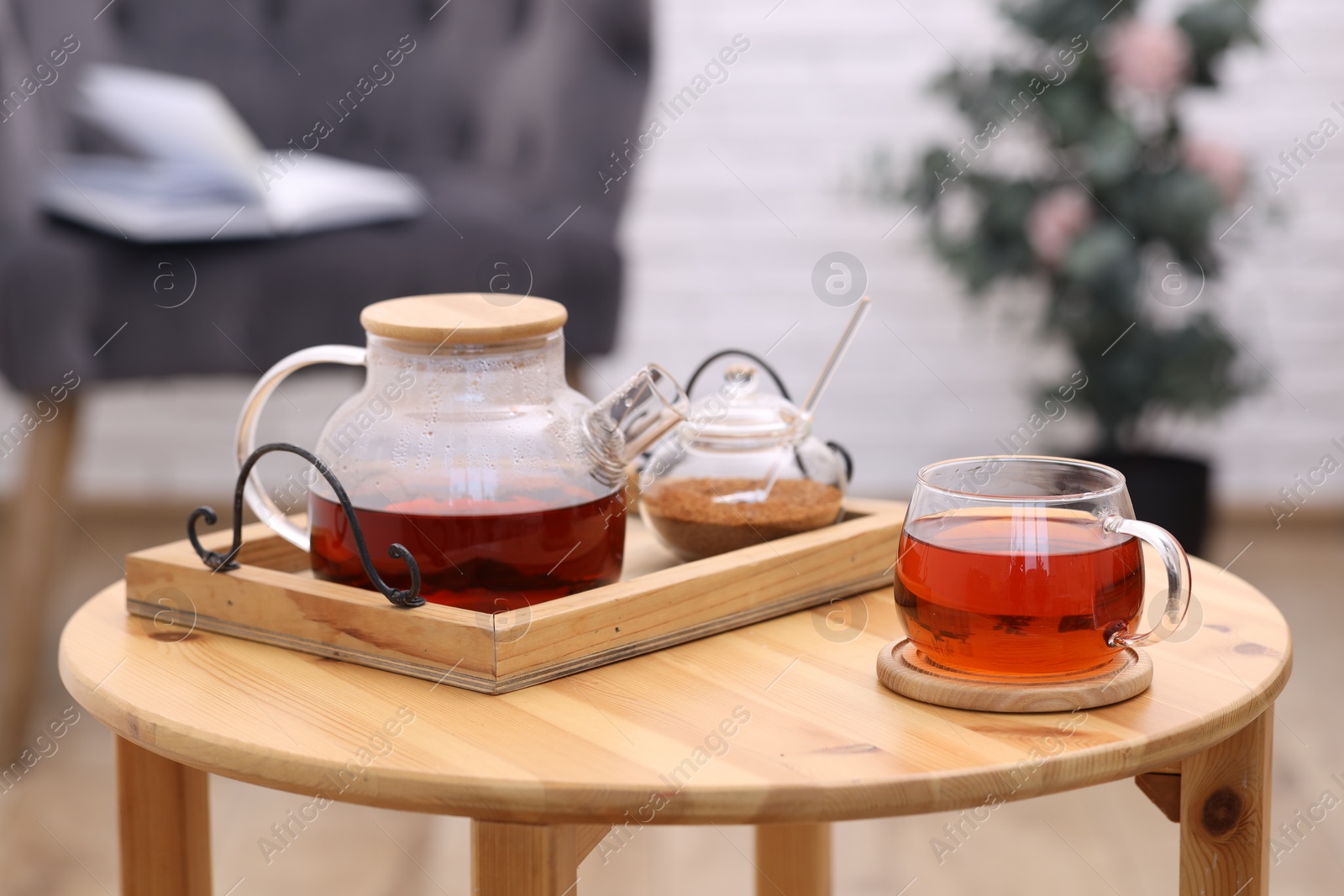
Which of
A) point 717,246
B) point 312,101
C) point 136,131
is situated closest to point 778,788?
point 136,131

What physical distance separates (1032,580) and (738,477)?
271 mm

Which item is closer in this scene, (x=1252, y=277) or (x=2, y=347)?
(x=2, y=347)

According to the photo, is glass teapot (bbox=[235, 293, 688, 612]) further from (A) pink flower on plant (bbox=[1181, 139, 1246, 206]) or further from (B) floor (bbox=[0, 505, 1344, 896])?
(A) pink flower on plant (bbox=[1181, 139, 1246, 206])

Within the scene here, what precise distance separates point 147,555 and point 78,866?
85 cm

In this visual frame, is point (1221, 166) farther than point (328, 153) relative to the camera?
No

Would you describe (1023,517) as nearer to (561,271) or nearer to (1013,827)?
(1013,827)

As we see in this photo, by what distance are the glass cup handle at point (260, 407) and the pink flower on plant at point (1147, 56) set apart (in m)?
1.60

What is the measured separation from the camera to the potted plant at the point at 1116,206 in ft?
6.83

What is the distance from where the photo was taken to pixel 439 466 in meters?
0.72

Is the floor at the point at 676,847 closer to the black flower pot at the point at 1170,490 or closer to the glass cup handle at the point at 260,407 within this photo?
the black flower pot at the point at 1170,490

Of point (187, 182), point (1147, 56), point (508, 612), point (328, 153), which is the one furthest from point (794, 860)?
point (328, 153)

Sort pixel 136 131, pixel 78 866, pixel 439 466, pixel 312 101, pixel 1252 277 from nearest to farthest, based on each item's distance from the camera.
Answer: pixel 439 466, pixel 78 866, pixel 136 131, pixel 312 101, pixel 1252 277

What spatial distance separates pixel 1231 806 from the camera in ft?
2.30

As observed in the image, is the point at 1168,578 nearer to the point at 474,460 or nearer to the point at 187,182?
the point at 474,460
